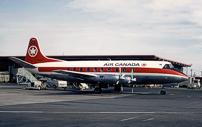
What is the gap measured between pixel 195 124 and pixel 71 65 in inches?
1138

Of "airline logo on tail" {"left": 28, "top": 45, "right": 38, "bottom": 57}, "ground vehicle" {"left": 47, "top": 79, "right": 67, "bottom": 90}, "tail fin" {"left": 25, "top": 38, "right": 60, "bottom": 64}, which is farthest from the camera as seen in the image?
"ground vehicle" {"left": 47, "top": 79, "right": 67, "bottom": 90}

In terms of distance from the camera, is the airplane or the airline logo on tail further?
the airline logo on tail

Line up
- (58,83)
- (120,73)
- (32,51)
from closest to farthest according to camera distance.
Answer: (120,73) → (32,51) → (58,83)

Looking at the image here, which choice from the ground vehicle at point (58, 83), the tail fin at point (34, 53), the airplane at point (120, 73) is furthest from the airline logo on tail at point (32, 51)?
the ground vehicle at point (58, 83)

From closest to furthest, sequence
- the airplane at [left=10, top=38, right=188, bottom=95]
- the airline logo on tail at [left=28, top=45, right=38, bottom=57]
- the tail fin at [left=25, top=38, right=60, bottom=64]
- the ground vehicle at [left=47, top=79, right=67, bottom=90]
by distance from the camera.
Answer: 1. the airplane at [left=10, top=38, right=188, bottom=95]
2. the tail fin at [left=25, top=38, right=60, bottom=64]
3. the airline logo on tail at [left=28, top=45, right=38, bottom=57]
4. the ground vehicle at [left=47, top=79, right=67, bottom=90]

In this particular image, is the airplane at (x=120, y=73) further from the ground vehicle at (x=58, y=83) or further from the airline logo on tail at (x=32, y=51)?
the ground vehicle at (x=58, y=83)

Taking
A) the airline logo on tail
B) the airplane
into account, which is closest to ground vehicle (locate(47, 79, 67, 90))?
the airplane

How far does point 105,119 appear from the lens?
12500 millimetres

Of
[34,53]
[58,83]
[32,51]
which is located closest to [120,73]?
[58,83]

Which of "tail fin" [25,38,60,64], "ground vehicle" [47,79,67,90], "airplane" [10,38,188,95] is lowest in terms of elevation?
"ground vehicle" [47,79,67,90]

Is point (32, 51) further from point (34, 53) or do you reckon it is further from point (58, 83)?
point (58, 83)

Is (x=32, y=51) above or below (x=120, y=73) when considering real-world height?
above

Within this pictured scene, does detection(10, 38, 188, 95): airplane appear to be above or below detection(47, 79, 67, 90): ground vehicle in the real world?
above

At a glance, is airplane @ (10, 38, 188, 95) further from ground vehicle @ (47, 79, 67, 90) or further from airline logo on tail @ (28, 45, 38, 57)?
ground vehicle @ (47, 79, 67, 90)
